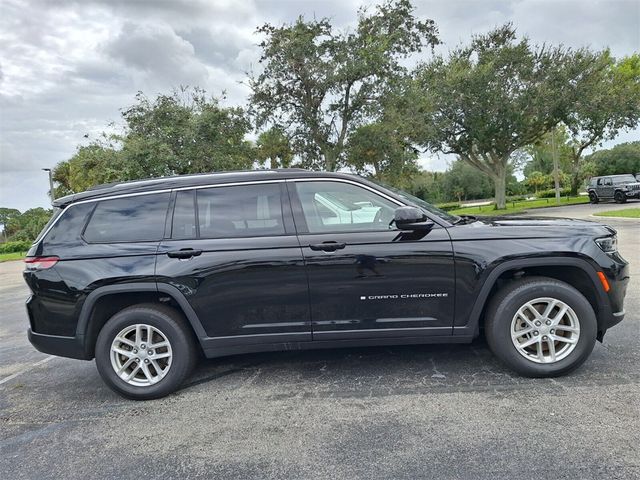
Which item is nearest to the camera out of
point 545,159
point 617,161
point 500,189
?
point 500,189

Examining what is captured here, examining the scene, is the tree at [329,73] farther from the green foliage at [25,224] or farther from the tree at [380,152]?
the green foliage at [25,224]

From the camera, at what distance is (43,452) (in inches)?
117

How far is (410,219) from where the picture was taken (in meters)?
3.35

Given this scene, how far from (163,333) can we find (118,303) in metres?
0.51

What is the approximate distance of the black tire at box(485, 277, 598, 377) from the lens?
3.46 meters

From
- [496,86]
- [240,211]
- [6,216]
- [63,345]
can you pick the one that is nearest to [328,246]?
[240,211]

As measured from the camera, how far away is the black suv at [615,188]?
25.6 m

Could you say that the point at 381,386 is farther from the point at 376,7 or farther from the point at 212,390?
the point at 376,7

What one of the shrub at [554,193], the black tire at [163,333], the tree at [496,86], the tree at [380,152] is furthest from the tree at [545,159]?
the black tire at [163,333]

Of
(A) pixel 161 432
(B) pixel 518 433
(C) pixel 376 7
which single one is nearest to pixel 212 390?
(A) pixel 161 432

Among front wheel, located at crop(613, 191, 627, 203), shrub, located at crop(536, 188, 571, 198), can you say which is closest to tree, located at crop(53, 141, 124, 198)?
front wheel, located at crop(613, 191, 627, 203)

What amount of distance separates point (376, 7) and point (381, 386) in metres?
20.8

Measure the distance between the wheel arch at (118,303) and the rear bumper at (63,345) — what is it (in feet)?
0.11

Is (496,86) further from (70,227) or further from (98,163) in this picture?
(70,227)
